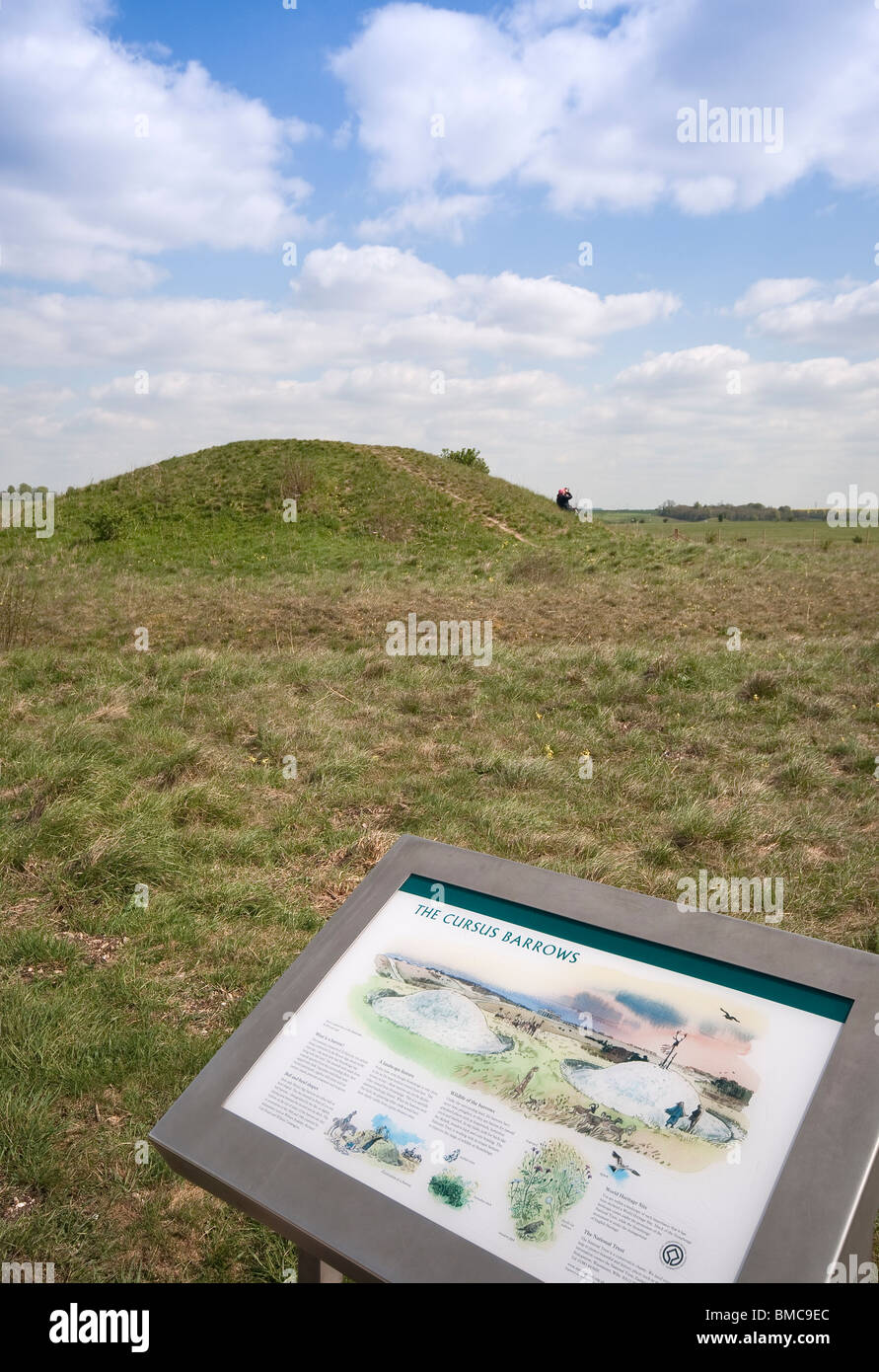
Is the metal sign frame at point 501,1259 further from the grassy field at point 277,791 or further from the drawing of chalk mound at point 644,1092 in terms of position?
the grassy field at point 277,791

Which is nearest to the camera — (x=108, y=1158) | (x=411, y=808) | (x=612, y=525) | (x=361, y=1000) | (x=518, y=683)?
(x=361, y=1000)

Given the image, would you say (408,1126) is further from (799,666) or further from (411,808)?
(799,666)

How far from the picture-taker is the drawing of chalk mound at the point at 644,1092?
192cm

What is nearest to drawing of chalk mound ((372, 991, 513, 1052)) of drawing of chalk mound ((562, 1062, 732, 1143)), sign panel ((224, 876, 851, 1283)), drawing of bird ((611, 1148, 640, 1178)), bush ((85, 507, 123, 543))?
sign panel ((224, 876, 851, 1283))

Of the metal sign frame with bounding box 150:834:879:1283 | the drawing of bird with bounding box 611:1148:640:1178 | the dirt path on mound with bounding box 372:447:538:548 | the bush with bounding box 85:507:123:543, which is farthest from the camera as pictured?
the dirt path on mound with bounding box 372:447:538:548

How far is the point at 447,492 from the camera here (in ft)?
91.3

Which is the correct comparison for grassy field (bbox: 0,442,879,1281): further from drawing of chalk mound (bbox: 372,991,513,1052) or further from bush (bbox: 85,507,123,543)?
bush (bbox: 85,507,123,543)

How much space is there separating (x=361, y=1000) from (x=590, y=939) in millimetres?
693

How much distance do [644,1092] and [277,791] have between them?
450 centimetres

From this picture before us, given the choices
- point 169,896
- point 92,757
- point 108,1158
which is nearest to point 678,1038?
point 108,1158

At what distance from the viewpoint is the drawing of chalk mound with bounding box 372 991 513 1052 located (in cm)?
220

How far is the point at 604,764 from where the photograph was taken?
691 cm

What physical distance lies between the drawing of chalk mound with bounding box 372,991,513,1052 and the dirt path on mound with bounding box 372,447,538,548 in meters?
21.2
